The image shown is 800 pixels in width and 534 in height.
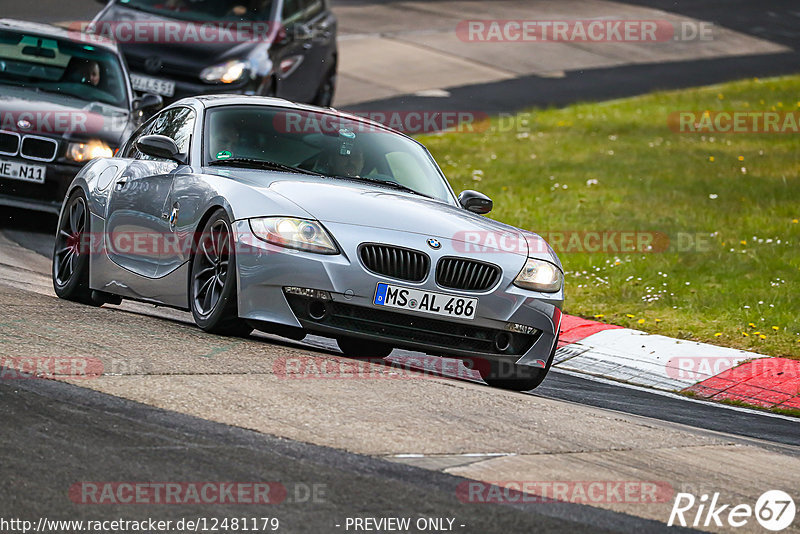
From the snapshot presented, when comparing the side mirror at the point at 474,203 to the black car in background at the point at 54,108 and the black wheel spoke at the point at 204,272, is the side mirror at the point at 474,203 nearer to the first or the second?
the black wheel spoke at the point at 204,272

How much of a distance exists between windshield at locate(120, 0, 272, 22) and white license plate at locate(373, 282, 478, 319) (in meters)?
10.1

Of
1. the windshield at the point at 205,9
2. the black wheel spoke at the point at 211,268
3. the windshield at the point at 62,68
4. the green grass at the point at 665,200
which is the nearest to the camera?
the black wheel spoke at the point at 211,268

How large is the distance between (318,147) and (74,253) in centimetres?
199

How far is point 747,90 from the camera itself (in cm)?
2517

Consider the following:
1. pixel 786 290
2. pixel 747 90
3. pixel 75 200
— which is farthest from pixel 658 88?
pixel 75 200

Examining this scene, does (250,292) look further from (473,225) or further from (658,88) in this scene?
(658,88)

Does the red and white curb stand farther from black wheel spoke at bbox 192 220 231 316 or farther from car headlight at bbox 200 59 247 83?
car headlight at bbox 200 59 247 83

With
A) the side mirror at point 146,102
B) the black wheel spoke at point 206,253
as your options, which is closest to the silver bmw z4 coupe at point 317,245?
the black wheel spoke at point 206,253

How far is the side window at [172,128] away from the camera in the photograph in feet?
29.4

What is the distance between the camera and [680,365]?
404 inches

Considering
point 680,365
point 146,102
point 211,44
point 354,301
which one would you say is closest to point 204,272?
point 354,301

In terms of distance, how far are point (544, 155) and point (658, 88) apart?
7136mm

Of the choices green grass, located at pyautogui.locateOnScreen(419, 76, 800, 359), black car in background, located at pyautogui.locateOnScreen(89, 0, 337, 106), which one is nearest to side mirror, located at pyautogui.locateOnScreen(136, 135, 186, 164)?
green grass, located at pyautogui.locateOnScreen(419, 76, 800, 359)

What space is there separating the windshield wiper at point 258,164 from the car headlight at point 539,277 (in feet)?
4.91
